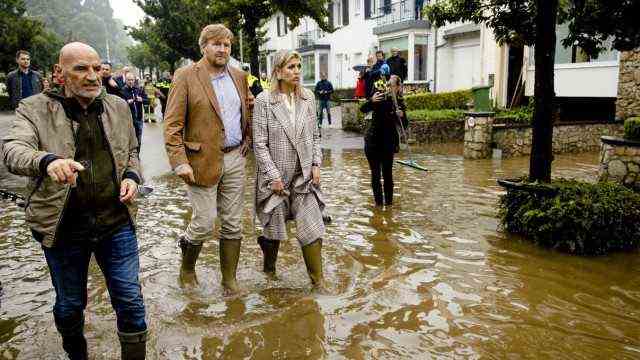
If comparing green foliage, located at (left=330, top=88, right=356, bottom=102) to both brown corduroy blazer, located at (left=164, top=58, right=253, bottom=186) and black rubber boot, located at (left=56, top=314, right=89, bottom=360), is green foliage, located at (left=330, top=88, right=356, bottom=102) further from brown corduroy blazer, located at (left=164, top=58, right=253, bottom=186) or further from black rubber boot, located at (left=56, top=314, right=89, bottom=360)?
black rubber boot, located at (left=56, top=314, right=89, bottom=360)

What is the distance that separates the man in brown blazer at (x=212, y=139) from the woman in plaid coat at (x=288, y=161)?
0.19 m

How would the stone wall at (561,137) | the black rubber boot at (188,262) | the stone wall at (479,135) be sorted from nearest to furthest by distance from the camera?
1. the black rubber boot at (188,262)
2. the stone wall at (479,135)
3. the stone wall at (561,137)

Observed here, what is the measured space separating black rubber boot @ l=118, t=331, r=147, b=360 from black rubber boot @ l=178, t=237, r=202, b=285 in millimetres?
1450

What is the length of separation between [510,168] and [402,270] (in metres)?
6.37

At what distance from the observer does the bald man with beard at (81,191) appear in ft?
9.48

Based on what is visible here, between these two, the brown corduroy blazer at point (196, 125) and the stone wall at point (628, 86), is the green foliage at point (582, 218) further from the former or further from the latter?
the stone wall at point (628, 86)

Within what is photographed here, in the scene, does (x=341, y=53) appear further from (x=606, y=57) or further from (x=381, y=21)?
(x=606, y=57)

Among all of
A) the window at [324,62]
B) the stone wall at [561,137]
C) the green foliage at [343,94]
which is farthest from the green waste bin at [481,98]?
the window at [324,62]

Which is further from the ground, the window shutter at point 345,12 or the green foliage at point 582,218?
the window shutter at point 345,12

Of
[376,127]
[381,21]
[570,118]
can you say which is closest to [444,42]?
[381,21]

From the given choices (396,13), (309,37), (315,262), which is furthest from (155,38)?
(315,262)

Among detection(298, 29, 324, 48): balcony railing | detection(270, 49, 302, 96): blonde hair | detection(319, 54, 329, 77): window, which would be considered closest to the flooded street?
detection(270, 49, 302, 96): blonde hair

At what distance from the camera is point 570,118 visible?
16.7m

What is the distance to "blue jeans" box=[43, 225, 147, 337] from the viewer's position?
308 cm
